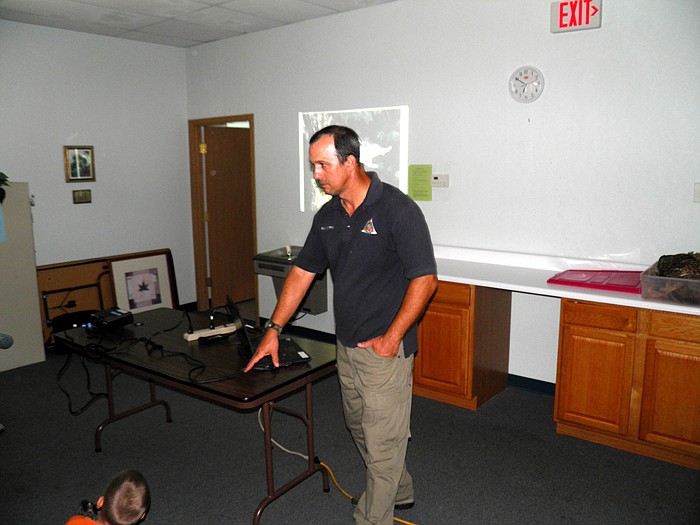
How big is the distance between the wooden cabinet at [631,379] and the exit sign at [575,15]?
159cm

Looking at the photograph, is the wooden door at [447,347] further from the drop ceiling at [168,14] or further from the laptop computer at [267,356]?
the drop ceiling at [168,14]

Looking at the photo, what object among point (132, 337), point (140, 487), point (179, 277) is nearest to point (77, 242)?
point (179, 277)

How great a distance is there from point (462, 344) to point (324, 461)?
1.10 meters

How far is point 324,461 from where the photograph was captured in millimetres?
3012

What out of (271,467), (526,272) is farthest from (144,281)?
(526,272)

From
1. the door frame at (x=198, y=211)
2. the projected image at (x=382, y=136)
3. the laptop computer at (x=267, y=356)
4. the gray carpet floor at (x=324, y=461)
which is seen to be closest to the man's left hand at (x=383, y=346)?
the laptop computer at (x=267, y=356)

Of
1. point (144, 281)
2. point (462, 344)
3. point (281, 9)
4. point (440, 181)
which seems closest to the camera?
point (462, 344)

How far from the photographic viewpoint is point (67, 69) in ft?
15.9

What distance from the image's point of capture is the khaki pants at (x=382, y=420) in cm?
219

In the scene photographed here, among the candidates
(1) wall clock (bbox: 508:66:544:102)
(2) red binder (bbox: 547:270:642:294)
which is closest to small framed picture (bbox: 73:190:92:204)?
(1) wall clock (bbox: 508:66:544:102)

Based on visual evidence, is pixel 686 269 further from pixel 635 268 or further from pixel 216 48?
pixel 216 48

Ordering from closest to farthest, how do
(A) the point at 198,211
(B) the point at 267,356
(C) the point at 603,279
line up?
1. (B) the point at 267,356
2. (C) the point at 603,279
3. (A) the point at 198,211

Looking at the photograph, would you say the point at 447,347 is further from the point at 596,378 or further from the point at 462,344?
the point at 596,378

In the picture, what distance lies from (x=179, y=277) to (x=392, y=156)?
8.96 feet
